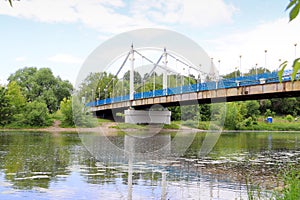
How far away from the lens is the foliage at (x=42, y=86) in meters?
93.2

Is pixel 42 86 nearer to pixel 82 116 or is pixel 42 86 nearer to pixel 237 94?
pixel 82 116

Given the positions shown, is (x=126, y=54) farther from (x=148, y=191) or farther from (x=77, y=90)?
(x=148, y=191)

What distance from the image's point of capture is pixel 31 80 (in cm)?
9706

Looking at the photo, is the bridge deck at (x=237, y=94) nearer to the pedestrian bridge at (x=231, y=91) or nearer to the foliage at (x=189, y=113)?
the pedestrian bridge at (x=231, y=91)

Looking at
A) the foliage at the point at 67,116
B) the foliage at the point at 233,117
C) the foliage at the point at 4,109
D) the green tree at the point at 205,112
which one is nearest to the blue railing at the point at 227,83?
the green tree at the point at 205,112

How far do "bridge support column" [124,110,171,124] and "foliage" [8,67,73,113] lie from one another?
33882mm

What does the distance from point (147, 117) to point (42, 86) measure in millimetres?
41193

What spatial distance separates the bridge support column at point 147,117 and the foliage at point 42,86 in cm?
3388

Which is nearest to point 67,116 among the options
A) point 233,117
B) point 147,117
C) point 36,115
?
point 36,115

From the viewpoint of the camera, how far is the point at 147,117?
217 feet

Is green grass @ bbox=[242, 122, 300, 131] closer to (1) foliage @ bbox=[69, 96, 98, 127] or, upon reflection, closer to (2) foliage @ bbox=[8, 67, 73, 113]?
(1) foliage @ bbox=[69, 96, 98, 127]

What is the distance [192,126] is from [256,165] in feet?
176

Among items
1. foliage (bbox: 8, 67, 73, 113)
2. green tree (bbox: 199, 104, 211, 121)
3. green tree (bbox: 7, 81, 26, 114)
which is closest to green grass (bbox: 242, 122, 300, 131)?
green tree (bbox: 199, 104, 211, 121)

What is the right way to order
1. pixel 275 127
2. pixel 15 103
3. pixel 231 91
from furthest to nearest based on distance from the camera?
1. pixel 275 127
2. pixel 15 103
3. pixel 231 91
